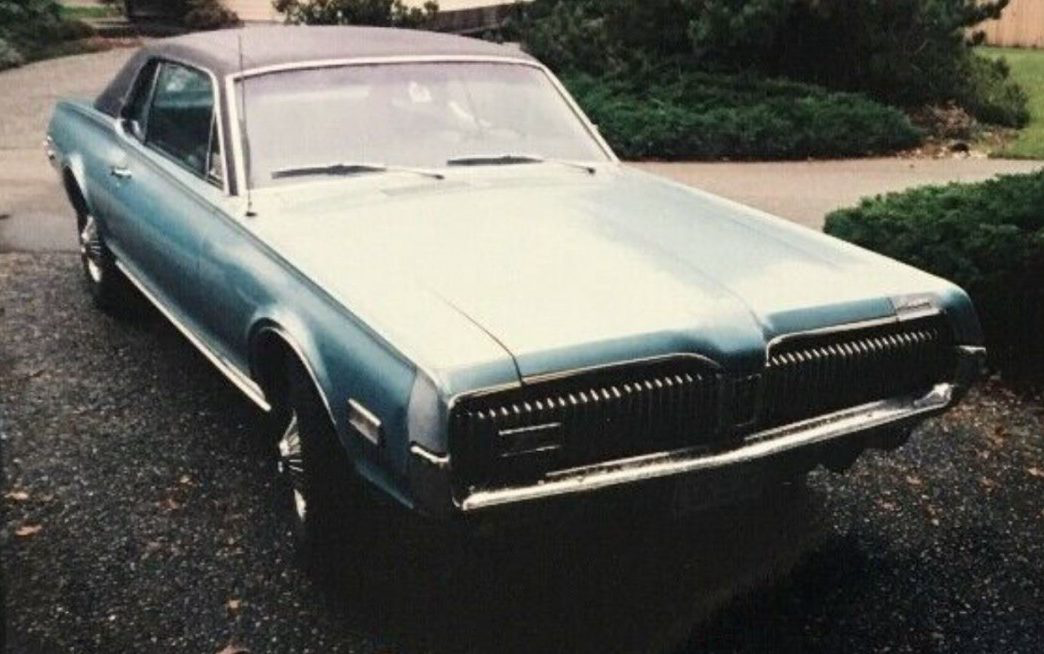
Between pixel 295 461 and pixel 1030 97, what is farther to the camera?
pixel 1030 97

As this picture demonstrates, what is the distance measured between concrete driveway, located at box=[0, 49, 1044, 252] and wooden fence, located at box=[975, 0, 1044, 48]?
1455 centimetres

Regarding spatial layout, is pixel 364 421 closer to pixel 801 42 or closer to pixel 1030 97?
pixel 801 42

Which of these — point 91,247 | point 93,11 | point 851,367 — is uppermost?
point 851,367

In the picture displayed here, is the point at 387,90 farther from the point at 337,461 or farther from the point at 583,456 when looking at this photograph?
the point at 583,456

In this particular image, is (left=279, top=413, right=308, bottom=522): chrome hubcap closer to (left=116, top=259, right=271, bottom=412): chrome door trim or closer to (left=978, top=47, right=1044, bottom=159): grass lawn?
(left=116, top=259, right=271, bottom=412): chrome door trim

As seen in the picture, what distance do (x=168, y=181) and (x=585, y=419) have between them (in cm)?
239

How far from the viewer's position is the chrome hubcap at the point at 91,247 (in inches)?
224

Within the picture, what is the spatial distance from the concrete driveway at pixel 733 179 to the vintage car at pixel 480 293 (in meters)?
3.07

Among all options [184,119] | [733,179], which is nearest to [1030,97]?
[733,179]

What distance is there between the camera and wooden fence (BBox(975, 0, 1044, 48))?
23516mm

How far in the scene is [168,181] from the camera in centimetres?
460

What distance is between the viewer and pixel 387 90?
439 centimetres

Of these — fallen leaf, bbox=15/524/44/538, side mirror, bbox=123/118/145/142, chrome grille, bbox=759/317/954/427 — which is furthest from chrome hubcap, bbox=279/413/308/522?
side mirror, bbox=123/118/145/142

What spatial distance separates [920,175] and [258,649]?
27.1 feet
